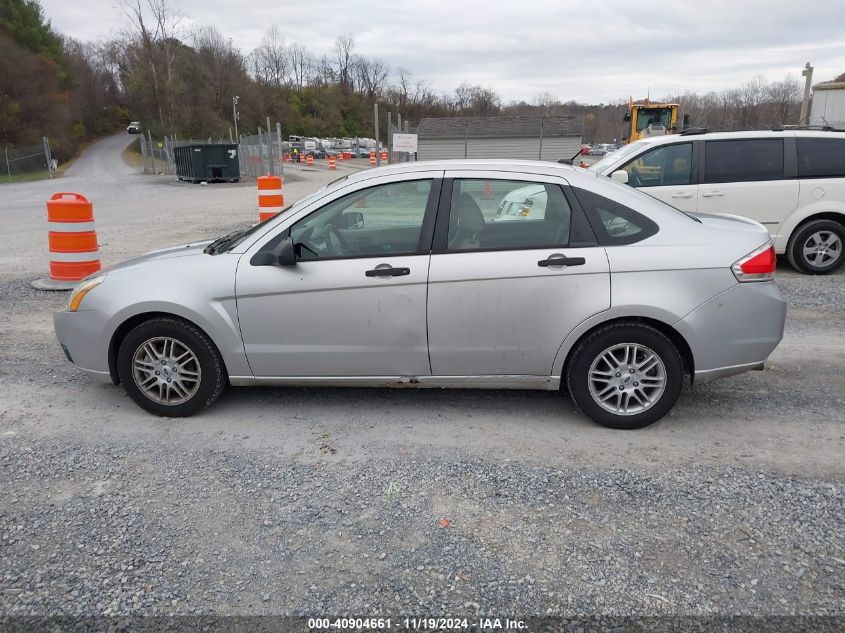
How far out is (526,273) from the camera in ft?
13.1

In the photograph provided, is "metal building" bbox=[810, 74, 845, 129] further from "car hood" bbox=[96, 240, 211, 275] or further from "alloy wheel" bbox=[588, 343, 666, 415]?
"car hood" bbox=[96, 240, 211, 275]

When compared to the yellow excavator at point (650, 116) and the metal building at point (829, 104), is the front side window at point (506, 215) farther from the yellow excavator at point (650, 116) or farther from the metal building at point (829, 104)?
the metal building at point (829, 104)

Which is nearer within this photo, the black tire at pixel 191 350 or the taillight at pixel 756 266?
the taillight at pixel 756 266

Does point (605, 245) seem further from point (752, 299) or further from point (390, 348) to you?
point (390, 348)

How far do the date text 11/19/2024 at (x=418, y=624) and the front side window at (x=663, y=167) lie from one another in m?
7.38

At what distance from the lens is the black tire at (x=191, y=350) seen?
13.9ft

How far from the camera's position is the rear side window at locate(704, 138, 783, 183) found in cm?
842

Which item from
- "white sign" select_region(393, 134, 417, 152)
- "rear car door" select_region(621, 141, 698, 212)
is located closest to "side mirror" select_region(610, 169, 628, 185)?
"rear car door" select_region(621, 141, 698, 212)

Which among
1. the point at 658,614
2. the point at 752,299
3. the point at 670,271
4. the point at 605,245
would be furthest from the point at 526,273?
the point at 658,614

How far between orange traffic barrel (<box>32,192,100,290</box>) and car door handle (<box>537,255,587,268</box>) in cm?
628

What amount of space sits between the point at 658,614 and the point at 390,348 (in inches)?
86.2

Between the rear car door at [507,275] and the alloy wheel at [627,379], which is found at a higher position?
the rear car door at [507,275]

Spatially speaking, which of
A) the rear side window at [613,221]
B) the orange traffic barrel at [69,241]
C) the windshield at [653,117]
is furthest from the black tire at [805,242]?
the windshield at [653,117]

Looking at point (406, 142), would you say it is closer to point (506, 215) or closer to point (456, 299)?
point (506, 215)
